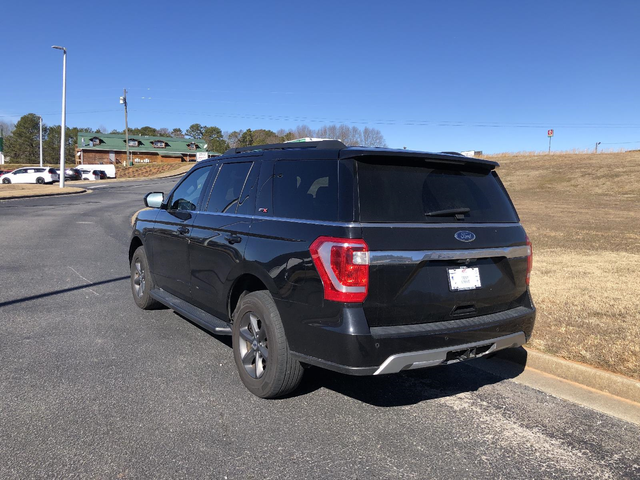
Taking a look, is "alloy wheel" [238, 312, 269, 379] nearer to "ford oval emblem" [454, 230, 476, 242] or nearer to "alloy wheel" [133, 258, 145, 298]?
"ford oval emblem" [454, 230, 476, 242]

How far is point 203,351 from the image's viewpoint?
4922 mm

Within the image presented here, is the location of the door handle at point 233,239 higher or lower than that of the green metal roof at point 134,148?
lower

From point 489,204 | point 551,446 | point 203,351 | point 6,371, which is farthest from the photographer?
point 203,351

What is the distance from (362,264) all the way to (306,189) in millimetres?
855

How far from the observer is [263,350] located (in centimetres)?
387

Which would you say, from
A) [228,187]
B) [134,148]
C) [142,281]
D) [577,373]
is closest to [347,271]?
[228,187]

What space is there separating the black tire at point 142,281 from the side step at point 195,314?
33cm

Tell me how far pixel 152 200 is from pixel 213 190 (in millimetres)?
1400

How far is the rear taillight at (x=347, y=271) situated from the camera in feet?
10.5

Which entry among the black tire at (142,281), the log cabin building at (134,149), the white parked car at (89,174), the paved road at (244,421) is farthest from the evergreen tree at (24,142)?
the paved road at (244,421)

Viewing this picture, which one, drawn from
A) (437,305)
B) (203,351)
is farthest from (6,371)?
(437,305)

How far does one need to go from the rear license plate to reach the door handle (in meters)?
1.65

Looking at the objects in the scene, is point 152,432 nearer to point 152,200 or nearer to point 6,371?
point 6,371

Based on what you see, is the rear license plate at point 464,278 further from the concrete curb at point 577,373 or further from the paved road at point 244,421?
the concrete curb at point 577,373
